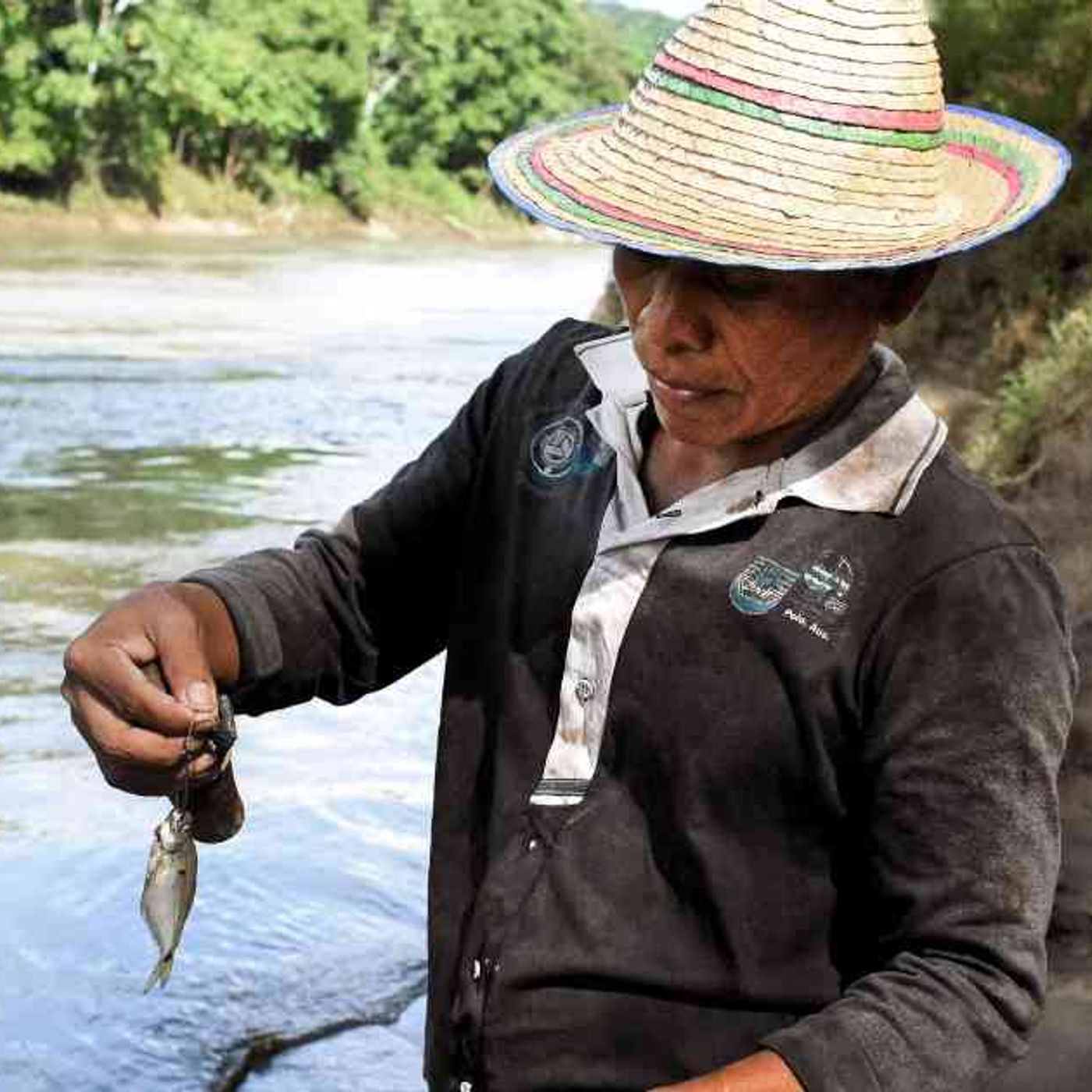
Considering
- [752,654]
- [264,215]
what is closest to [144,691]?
[752,654]

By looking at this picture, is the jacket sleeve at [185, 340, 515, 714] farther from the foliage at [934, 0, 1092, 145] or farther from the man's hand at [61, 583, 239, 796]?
the foliage at [934, 0, 1092, 145]

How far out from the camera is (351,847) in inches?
225

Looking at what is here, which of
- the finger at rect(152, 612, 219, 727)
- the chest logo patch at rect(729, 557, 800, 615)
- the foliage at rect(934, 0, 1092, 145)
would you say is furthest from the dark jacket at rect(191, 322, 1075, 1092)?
the foliage at rect(934, 0, 1092, 145)

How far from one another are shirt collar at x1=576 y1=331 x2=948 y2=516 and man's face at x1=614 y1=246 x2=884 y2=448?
0.04m

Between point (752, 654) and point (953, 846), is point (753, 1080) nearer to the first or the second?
point (953, 846)

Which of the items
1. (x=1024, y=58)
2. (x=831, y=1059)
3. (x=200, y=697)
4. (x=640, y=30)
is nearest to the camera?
(x=831, y=1059)

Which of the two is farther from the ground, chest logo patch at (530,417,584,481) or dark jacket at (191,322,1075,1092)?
chest logo patch at (530,417,584,481)

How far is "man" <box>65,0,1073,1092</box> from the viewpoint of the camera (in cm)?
197

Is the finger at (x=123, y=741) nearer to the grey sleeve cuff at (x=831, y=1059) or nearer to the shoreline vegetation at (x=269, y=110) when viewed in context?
the grey sleeve cuff at (x=831, y=1059)

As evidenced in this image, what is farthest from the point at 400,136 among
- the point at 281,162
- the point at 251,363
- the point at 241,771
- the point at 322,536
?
the point at 322,536

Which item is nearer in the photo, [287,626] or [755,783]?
[755,783]

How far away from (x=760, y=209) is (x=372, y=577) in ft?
2.33

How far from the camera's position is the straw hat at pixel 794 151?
78.5 inches

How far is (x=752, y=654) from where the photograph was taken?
2.07 m
